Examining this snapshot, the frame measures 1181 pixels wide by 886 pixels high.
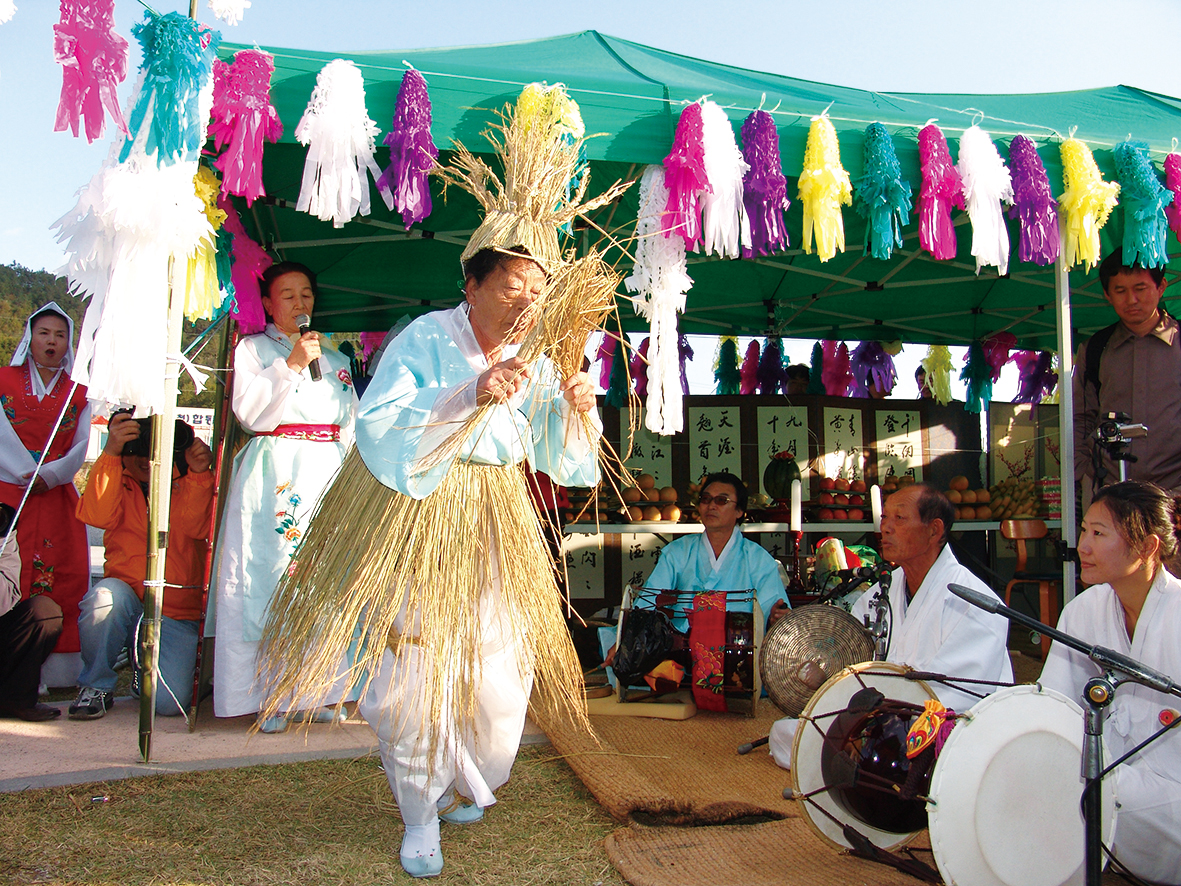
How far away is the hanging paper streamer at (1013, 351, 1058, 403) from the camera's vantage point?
745cm

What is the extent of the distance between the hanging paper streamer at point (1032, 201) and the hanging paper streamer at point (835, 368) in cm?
347

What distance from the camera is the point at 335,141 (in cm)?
300

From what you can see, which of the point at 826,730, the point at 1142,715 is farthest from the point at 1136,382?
the point at 826,730

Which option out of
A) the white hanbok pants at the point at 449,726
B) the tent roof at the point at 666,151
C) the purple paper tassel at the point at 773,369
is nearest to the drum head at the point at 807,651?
the white hanbok pants at the point at 449,726

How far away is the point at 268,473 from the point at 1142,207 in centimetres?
388

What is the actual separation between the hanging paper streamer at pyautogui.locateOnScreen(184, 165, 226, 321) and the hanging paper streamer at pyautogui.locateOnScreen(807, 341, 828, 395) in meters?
5.08

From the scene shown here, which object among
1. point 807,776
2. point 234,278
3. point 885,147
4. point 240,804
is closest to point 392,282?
point 234,278

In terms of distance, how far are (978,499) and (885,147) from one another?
12.5 ft

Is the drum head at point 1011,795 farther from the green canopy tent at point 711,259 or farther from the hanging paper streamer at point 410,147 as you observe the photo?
the hanging paper streamer at point 410,147

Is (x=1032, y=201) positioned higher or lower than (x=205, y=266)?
higher

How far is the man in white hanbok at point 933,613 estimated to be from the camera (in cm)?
250

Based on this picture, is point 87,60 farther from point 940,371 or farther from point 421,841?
point 940,371

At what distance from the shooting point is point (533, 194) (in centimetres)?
224

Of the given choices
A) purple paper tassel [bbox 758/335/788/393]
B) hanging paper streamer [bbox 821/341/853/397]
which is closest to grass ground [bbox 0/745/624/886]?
purple paper tassel [bbox 758/335/788/393]
